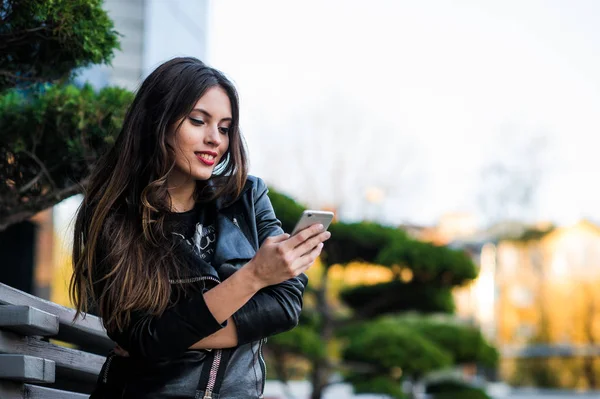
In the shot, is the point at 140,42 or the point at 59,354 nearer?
the point at 59,354

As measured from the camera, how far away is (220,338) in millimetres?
1660

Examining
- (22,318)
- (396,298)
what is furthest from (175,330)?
(396,298)

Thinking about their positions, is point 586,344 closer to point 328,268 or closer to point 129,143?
point 328,268

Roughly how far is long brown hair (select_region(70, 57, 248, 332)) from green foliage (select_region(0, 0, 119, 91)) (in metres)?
0.59

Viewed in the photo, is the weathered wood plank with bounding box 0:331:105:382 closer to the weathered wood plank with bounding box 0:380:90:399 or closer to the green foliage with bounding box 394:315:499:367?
the weathered wood plank with bounding box 0:380:90:399

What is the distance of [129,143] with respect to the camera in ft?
6.19

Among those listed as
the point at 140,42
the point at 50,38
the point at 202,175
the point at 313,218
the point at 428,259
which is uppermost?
the point at 140,42

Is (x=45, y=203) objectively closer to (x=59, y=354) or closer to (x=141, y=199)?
(x=59, y=354)

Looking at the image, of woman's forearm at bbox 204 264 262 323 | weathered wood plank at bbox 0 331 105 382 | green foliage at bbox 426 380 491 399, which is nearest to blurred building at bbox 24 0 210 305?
green foliage at bbox 426 380 491 399

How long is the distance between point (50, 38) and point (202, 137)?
0.85 meters

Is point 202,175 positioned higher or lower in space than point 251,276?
higher

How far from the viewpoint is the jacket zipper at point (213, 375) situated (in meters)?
1.63

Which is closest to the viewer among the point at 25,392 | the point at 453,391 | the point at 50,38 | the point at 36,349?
the point at 25,392

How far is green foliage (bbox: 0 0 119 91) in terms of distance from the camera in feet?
7.75
